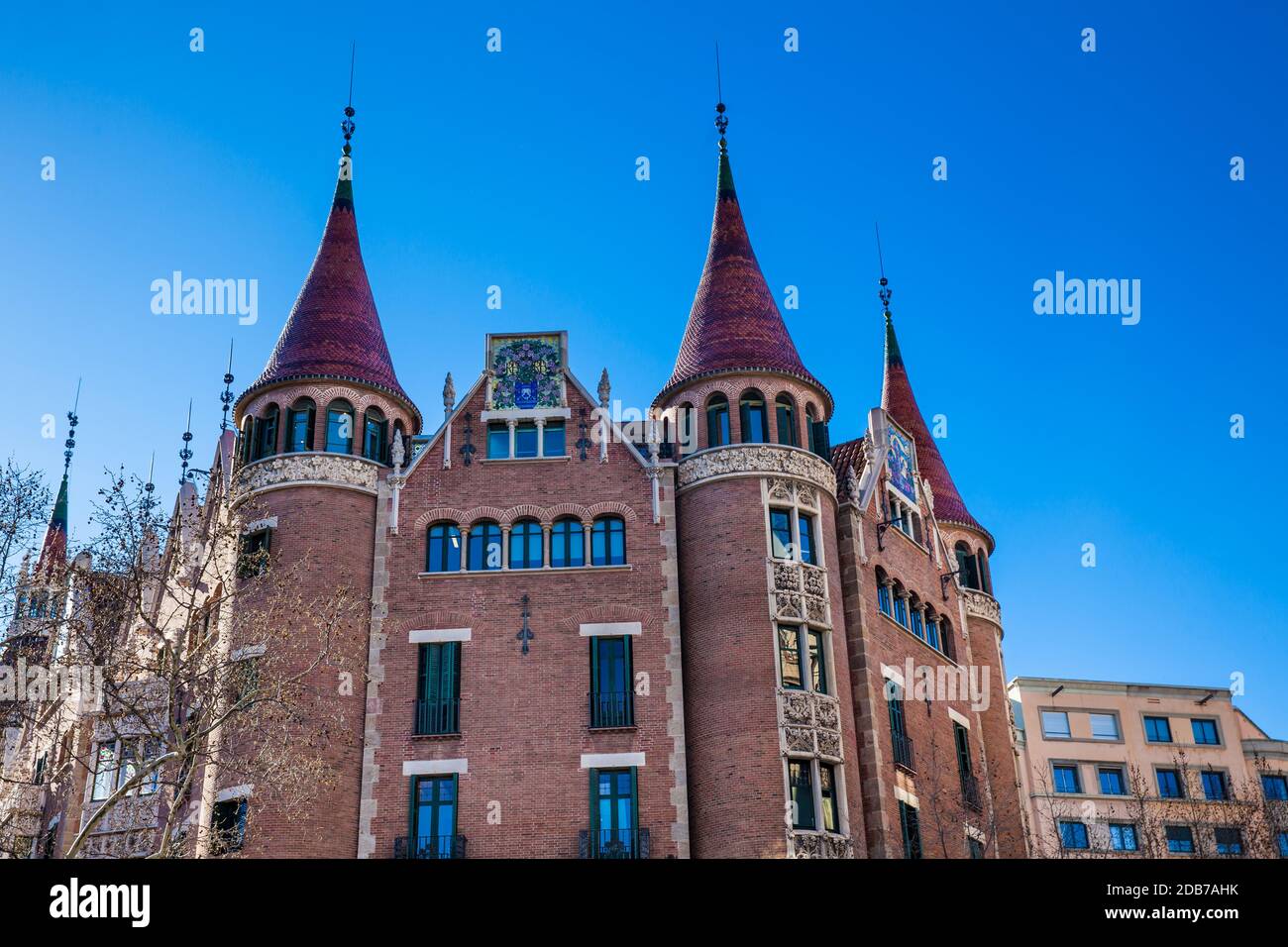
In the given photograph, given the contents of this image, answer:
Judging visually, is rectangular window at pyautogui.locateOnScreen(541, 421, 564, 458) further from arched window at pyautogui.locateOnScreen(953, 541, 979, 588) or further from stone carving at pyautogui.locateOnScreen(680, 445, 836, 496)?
arched window at pyautogui.locateOnScreen(953, 541, 979, 588)

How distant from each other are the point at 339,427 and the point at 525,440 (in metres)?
4.80

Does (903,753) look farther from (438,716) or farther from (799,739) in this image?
(438,716)

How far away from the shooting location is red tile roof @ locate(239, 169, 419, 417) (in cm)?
3831

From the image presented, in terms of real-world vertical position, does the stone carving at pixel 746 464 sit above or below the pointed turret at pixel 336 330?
Result: below

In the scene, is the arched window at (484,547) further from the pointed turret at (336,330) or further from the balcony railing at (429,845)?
the balcony railing at (429,845)

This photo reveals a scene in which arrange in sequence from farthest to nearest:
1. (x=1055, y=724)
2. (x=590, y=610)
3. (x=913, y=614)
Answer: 1. (x=1055, y=724)
2. (x=913, y=614)
3. (x=590, y=610)

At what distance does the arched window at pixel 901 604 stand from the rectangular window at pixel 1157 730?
32.4 m

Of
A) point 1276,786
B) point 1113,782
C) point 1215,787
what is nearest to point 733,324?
point 1113,782

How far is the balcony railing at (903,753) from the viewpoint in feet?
120

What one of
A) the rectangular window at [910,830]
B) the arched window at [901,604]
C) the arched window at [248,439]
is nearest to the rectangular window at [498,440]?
the arched window at [248,439]

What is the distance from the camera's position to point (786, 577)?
117 feet
